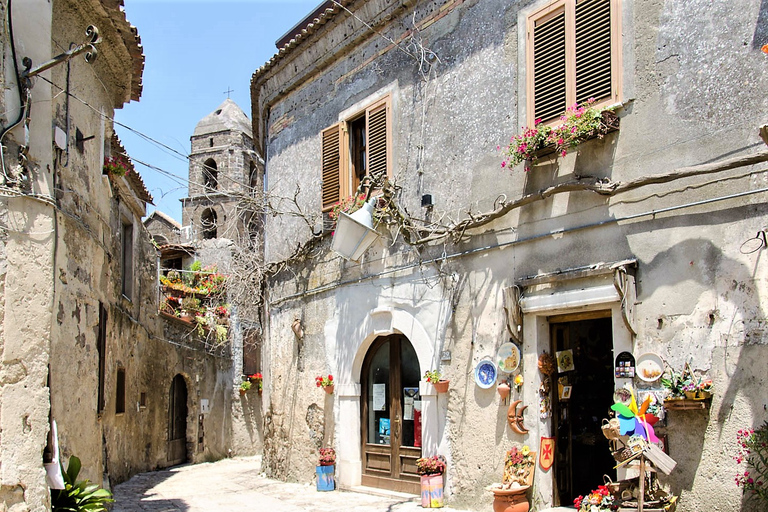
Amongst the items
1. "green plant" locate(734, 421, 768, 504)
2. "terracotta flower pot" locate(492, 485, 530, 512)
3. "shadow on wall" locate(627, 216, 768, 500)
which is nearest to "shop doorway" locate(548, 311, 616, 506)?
"terracotta flower pot" locate(492, 485, 530, 512)

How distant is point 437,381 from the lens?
29.1ft

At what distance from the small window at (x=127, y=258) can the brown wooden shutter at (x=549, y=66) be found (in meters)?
8.47

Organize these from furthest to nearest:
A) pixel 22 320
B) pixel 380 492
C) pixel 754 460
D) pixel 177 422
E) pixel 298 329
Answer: pixel 177 422, pixel 298 329, pixel 380 492, pixel 22 320, pixel 754 460

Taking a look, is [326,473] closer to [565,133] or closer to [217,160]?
[565,133]

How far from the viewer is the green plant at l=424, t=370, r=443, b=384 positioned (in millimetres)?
8875

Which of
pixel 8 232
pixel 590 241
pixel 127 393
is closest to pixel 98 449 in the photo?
pixel 8 232

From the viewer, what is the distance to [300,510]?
9.12 metres

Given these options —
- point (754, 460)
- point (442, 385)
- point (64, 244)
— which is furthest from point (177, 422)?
point (754, 460)

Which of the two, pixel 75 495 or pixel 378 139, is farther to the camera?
pixel 378 139

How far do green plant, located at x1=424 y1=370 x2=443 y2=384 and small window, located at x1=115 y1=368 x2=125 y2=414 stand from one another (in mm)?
5765

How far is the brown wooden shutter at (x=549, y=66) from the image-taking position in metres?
7.67

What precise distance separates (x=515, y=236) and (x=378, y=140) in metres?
3.16

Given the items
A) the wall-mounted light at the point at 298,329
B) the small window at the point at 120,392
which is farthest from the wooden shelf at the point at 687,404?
the small window at the point at 120,392

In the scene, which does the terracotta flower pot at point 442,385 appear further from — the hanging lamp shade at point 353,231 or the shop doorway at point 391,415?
the hanging lamp shade at point 353,231
